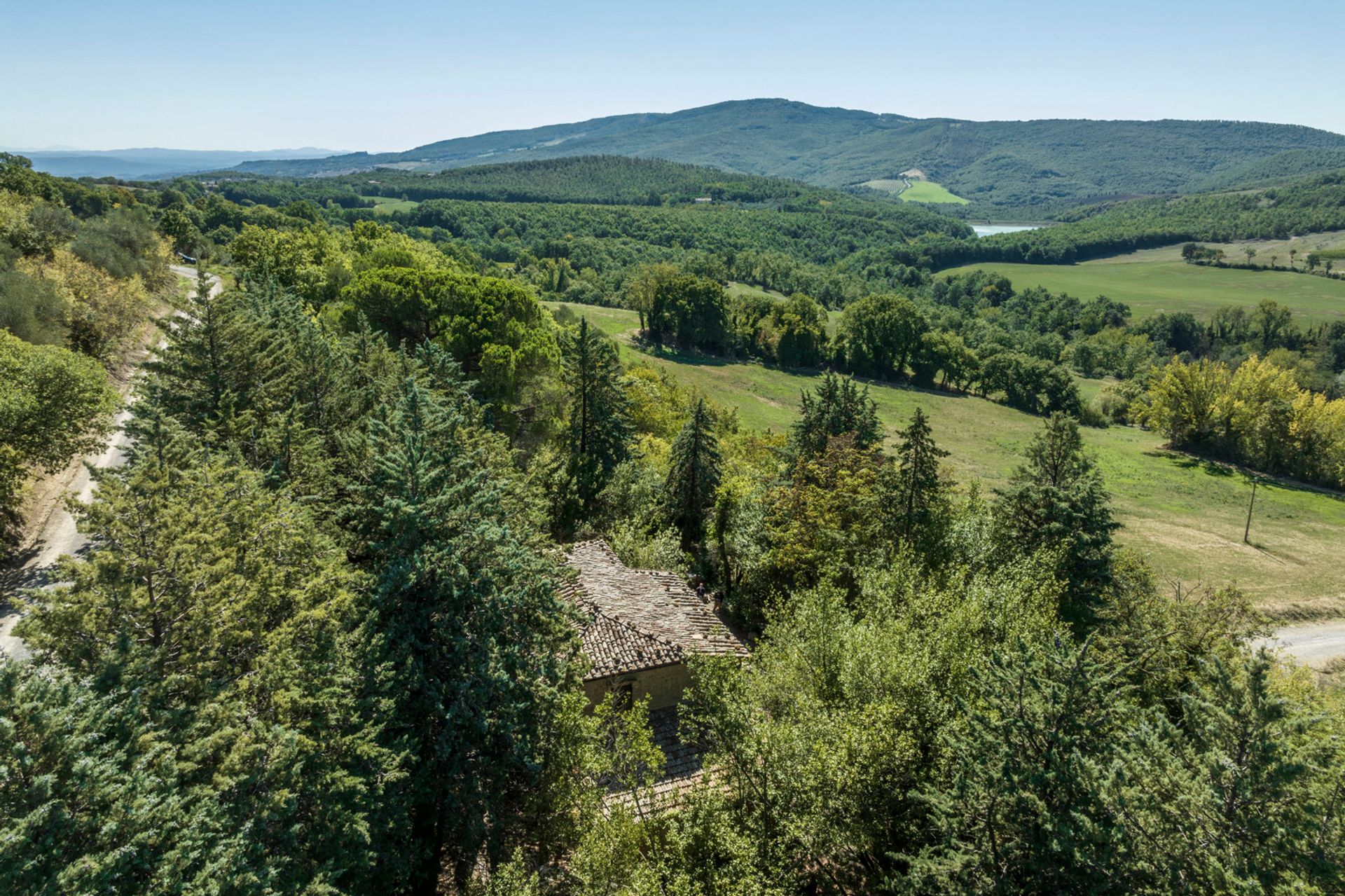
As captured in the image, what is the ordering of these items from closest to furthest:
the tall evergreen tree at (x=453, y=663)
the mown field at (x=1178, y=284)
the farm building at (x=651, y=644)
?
1. the tall evergreen tree at (x=453, y=663)
2. the farm building at (x=651, y=644)
3. the mown field at (x=1178, y=284)

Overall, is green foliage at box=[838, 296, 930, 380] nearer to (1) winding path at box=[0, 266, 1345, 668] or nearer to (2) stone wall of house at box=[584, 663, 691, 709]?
(1) winding path at box=[0, 266, 1345, 668]

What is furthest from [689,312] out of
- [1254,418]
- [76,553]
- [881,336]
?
[76,553]

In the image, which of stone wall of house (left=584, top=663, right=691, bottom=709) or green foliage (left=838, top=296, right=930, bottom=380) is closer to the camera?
stone wall of house (left=584, top=663, right=691, bottom=709)

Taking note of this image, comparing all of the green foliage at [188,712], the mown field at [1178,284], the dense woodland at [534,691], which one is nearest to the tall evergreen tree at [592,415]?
the dense woodland at [534,691]

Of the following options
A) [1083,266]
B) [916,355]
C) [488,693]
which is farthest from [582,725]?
[1083,266]

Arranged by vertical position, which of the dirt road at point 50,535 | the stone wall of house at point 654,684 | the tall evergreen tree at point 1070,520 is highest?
the tall evergreen tree at point 1070,520

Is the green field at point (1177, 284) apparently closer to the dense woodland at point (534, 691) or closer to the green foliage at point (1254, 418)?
the green foliage at point (1254, 418)

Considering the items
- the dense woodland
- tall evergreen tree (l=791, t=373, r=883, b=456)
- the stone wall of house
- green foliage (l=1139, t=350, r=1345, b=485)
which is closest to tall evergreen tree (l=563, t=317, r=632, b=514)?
the dense woodland
